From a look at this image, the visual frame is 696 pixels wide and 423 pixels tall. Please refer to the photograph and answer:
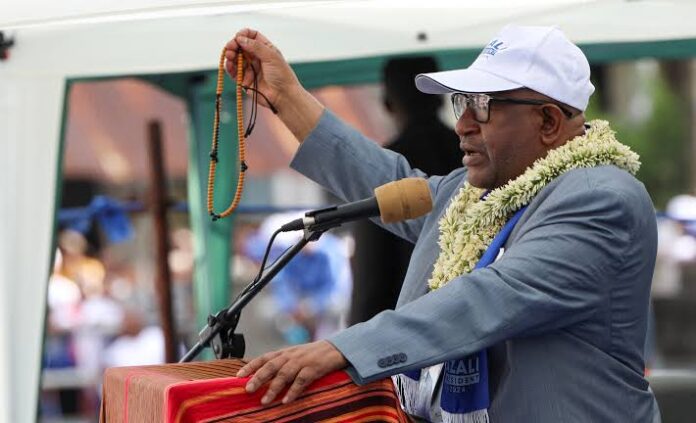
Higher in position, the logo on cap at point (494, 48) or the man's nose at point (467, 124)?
the logo on cap at point (494, 48)

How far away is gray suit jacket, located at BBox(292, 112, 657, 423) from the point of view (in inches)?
74.9

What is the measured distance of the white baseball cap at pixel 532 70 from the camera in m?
2.22

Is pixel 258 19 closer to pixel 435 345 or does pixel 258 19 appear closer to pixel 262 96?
pixel 262 96

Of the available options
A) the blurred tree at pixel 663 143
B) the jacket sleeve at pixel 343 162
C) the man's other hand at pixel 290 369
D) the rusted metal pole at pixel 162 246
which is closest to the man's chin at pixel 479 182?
the jacket sleeve at pixel 343 162

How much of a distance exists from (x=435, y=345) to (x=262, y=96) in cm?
101

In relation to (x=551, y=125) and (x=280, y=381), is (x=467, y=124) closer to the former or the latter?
(x=551, y=125)

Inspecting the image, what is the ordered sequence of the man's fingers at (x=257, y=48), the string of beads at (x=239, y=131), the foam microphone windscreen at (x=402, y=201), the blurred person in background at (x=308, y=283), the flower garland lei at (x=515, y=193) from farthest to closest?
the blurred person in background at (x=308, y=283) → the man's fingers at (x=257, y=48) → the string of beads at (x=239, y=131) → the flower garland lei at (x=515, y=193) → the foam microphone windscreen at (x=402, y=201)

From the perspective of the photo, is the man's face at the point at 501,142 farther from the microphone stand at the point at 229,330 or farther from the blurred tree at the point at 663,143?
the blurred tree at the point at 663,143

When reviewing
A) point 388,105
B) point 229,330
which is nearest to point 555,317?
point 229,330

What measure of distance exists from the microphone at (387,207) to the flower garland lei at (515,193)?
23 cm

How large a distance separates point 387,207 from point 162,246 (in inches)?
145

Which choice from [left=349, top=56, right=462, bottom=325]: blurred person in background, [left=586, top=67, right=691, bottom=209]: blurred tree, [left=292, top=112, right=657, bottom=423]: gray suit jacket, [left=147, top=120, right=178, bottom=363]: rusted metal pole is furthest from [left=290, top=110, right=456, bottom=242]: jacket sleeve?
[left=586, top=67, right=691, bottom=209]: blurred tree

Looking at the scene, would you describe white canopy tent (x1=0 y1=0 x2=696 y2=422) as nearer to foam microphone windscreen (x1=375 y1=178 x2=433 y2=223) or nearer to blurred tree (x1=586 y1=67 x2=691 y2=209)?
foam microphone windscreen (x1=375 y1=178 x2=433 y2=223)

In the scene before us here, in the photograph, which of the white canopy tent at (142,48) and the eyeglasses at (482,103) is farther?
the white canopy tent at (142,48)
